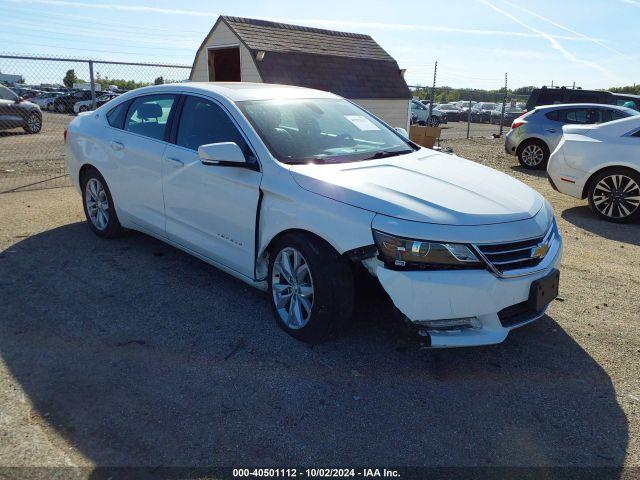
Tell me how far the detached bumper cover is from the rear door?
Result: 94.2 inches

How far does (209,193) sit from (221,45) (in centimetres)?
1003

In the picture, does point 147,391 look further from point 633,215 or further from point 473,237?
point 633,215

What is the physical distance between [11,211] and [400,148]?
16.6 feet

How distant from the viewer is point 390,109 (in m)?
14.6

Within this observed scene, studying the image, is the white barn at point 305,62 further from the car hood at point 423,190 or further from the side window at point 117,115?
the car hood at point 423,190

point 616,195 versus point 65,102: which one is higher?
point 616,195

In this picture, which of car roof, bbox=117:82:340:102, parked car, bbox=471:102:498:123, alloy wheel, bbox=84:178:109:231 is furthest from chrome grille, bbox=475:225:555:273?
parked car, bbox=471:102:498:123

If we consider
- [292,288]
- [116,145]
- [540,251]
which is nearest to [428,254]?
[540,251]

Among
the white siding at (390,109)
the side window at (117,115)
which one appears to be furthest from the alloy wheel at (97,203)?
the white siding at (390,109)

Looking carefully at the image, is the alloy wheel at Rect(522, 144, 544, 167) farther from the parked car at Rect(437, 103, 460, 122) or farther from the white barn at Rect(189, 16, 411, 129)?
the parked car at Rect(437, 103, 460, 122)

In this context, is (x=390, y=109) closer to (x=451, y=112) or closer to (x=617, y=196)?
(x=617, y=196)

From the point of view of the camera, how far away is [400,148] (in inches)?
175

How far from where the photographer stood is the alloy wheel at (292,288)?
351 cm

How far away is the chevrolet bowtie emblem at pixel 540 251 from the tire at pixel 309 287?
1106 mm
